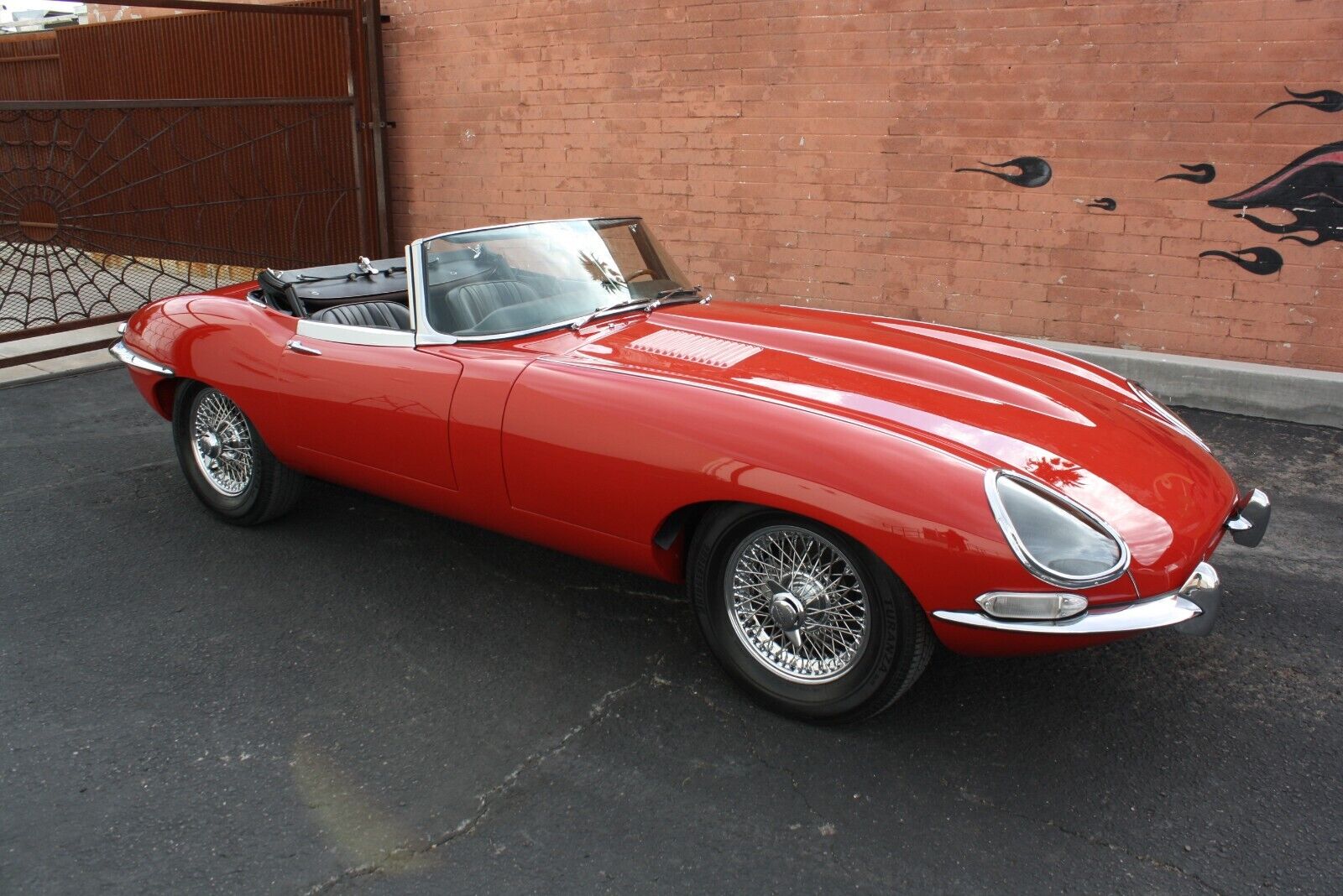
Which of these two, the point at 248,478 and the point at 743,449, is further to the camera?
the point at 248,478

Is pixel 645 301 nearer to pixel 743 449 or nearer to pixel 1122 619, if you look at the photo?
pixel 743 449

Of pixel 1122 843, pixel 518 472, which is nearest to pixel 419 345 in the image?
pixel 518 472

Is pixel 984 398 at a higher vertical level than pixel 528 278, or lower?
lower

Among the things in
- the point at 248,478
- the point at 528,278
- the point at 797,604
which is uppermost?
the point at 528,278

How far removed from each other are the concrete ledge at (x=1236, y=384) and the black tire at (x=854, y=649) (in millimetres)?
3706

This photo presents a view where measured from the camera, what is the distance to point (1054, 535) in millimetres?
2570

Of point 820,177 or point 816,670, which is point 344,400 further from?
point 820,177

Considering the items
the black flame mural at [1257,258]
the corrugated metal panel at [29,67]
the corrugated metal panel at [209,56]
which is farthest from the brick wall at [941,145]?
the corrugated metal panel at [29,67]

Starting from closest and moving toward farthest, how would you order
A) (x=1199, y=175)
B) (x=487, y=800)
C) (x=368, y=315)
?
(x=487, y=800)
(x=368, y=315)
(x=1199, y=175)

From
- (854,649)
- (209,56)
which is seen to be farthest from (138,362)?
(209,56)

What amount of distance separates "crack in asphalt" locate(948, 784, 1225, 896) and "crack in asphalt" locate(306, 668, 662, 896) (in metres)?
1.04

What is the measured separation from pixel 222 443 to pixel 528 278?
1.60 m

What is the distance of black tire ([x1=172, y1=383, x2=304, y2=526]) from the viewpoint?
14.1 ft

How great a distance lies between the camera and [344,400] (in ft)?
12.5
